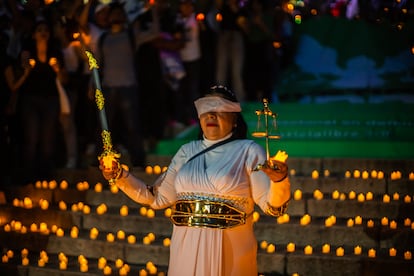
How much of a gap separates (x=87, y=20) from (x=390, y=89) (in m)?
5.35

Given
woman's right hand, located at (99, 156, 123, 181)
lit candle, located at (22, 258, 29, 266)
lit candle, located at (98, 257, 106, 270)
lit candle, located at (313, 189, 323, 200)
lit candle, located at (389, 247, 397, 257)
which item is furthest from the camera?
lit candle, located at (313, 189, 323, 200)

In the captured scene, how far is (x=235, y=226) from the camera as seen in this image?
4859 mm

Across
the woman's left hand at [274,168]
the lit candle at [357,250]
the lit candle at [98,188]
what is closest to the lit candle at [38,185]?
the lit candle at [98,188]

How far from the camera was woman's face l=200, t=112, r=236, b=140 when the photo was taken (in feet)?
16.1

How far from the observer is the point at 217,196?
484 cm

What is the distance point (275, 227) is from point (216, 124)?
105 inches

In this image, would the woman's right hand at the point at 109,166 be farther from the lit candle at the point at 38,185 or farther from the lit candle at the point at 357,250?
the lit candle at the point at 38,185

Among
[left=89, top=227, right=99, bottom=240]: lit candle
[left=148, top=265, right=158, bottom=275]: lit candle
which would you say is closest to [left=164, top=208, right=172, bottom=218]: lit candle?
[left=89, top=227, right=99, bottom=240]: lit candle

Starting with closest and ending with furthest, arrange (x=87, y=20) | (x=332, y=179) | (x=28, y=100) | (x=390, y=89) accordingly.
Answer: (x=332, y=179) < (x=28, y=100) < (x=87, y=20) < (x=390, y=89)

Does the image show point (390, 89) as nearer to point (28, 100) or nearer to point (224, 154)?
point (28, 100)

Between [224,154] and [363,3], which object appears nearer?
[224,154]

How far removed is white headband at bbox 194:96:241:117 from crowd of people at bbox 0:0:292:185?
8.91 ft

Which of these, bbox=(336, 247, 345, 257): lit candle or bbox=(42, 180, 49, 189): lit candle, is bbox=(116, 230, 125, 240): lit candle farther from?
bbox=(336, 247, 345, 257): lit candle

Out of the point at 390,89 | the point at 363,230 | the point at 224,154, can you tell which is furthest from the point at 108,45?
the point at 390,89
